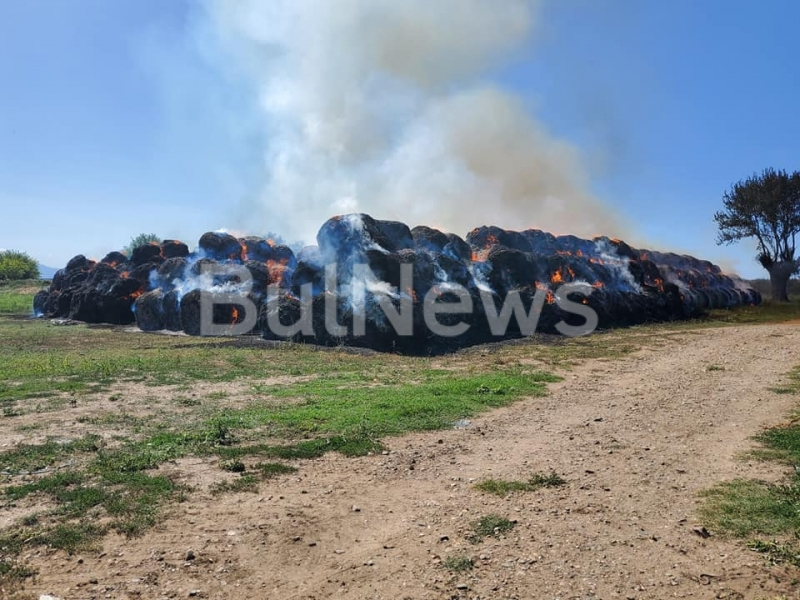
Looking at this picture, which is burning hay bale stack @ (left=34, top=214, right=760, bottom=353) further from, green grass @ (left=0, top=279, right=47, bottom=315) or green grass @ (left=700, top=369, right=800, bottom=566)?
green grass @ (left=700, top=369, right=800, bottom=566)

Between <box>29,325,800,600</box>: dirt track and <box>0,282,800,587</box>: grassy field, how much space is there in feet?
1.69

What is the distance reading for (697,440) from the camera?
9992 mm

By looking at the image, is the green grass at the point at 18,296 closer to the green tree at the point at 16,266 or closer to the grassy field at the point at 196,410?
the green tree at the point at 16,266

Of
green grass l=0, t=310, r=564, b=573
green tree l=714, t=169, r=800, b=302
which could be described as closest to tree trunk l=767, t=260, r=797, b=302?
green tree l=714, t=169, r=800, b=302

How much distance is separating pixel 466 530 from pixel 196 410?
8.63 m

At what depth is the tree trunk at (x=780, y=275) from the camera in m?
50.4

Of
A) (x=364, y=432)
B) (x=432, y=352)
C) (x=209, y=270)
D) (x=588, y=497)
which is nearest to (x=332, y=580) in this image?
(x=588, y=497)

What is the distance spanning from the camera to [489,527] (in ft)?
21.4

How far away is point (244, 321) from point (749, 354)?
26.8 meters

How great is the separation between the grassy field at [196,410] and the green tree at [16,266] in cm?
6959

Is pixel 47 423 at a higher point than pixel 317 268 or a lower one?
lower

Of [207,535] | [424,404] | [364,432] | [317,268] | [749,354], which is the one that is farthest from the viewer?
[317,268]

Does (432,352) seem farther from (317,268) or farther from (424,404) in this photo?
(424,404)

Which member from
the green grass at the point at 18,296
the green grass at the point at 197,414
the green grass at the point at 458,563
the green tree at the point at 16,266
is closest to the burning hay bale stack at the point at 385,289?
the green grass at the point at 197,414
